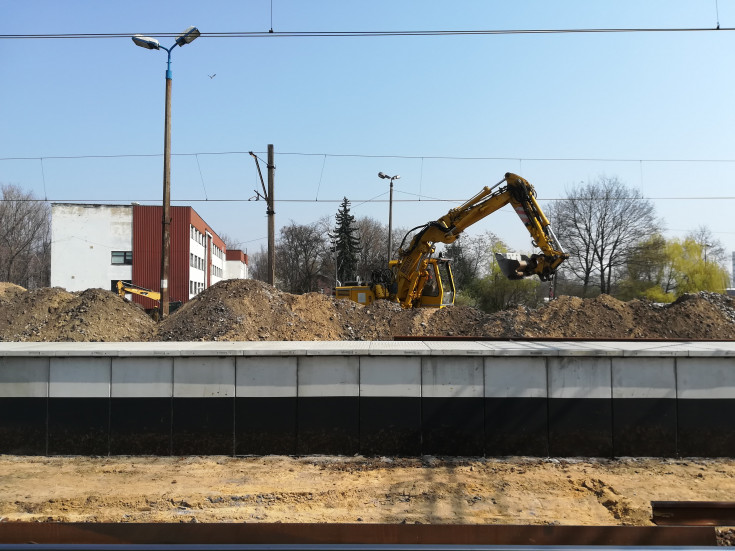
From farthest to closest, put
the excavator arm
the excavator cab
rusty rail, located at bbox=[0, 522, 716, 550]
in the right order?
the excavator cab < the excavator arm < rusty rail, located at bbox=[0, 522, 716, 550]

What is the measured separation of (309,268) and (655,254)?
41680mm

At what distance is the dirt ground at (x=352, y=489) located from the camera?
17.4 ft

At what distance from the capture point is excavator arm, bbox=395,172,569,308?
53.8ft

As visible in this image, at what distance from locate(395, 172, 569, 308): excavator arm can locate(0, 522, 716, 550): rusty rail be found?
12.3 metres

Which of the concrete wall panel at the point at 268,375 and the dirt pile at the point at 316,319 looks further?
the dirt pile at the point at 316,319

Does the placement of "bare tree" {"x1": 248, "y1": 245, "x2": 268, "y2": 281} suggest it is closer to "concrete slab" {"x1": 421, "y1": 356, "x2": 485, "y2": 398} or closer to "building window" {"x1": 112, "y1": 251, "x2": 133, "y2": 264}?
"building window" {"x1": 112, "y1": 251, "x2": 133, "y2": 264}

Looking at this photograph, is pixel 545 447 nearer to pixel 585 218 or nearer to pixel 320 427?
pixel 320 427

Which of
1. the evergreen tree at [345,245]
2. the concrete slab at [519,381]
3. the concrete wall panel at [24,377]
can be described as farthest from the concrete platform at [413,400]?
the evergreen tree at [345,245]

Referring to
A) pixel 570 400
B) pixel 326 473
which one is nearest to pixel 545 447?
pixel 570 400

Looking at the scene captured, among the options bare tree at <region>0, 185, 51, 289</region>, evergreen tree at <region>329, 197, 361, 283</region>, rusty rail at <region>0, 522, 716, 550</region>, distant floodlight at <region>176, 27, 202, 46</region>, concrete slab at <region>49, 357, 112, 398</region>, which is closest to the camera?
rusty rail at <region>0, 522, 716, 550</region>

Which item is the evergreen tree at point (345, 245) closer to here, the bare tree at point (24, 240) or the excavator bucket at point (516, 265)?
the bare tree at point (24, 240)

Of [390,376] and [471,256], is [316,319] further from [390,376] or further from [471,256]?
[471,256]

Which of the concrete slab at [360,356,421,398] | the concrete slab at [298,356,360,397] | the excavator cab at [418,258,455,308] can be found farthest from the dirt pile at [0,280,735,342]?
the concrete slab at [360,356,421,398]

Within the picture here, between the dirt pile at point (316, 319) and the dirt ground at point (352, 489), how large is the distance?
30.9ft
